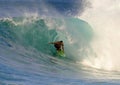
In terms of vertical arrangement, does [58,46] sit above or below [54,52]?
above

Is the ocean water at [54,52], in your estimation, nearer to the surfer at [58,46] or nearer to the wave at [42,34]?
the wave at [42,34]

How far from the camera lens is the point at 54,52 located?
749 inches

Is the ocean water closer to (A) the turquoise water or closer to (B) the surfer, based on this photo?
(A) the turquoise water

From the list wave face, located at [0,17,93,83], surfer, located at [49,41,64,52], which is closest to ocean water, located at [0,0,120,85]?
wave face, located at [0,17,93,83]

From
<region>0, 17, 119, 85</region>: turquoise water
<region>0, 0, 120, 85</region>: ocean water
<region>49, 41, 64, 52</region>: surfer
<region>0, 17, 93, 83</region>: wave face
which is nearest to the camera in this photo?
<region>0, 17, 119, 85</region>: turquoise water

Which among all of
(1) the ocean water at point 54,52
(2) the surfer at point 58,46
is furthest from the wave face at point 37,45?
(2) the surfer at point 58,46

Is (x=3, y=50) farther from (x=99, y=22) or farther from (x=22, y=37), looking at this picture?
(x=99, y=22)

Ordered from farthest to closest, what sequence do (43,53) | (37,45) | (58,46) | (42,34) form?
(42,34)
(37,45)
(43,53)
(58,46)

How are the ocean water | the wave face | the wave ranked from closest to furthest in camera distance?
the ocean water
the wave face
the wave

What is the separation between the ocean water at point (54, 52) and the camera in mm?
13648

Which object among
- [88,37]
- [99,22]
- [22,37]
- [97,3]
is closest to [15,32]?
[22,37]

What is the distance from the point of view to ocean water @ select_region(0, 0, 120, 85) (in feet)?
44.8

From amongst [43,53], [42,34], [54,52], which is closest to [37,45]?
[43,53]

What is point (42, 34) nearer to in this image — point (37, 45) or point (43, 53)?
point (37, 45)
